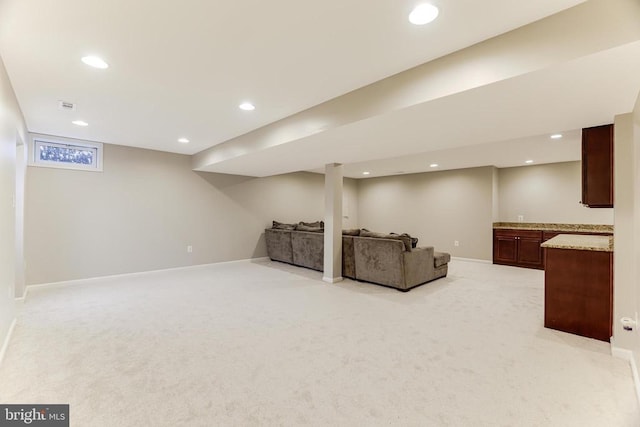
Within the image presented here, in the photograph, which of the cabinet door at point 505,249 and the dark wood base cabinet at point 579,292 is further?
the cabinet door at point 505,249

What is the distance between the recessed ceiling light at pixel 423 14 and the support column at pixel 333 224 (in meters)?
3.25

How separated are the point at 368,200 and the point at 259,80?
6829 mm

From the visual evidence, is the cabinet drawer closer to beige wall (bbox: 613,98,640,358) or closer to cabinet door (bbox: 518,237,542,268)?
cabinet door (bbox: 518,237,542,268)

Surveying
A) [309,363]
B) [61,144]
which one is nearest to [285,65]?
[309,363]

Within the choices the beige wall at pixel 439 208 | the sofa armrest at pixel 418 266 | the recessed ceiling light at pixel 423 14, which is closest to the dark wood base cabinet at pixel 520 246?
the beige wall at pixel 439 208

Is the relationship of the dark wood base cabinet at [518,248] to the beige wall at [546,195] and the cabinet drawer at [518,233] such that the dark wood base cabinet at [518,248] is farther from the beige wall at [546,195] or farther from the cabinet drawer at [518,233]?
the beige wall at [546,195]

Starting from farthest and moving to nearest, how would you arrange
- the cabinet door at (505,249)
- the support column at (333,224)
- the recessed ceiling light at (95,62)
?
the cabinet door at (505,249)
the support column at (333,224)
the recessed ceiling light at (95,62)

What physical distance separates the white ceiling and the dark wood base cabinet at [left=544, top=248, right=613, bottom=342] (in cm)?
128

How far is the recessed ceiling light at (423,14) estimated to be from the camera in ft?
5.28

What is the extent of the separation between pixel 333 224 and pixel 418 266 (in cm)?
151

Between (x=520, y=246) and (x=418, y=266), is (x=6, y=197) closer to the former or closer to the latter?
(x=418, y=266)

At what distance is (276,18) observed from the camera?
5.69ft

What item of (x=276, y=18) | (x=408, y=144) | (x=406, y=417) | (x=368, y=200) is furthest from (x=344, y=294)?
(x=368, y=200)

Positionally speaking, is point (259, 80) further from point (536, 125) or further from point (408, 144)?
point (536, 125)
